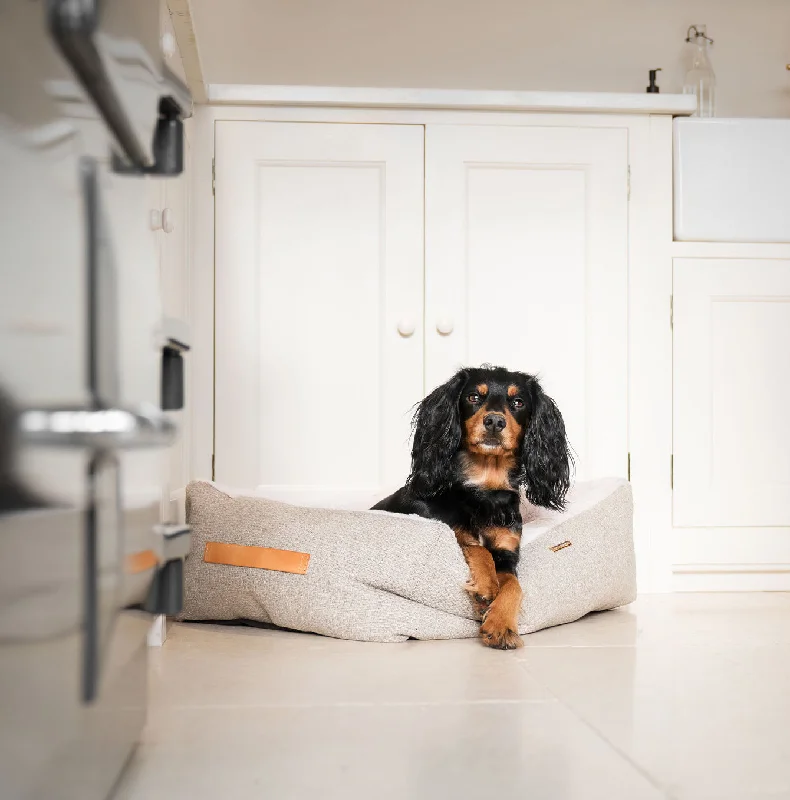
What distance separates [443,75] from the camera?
310 cm

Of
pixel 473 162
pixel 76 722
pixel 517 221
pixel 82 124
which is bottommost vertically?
pixel 76 722

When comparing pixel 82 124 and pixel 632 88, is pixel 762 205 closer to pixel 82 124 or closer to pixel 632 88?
pixel 632 88

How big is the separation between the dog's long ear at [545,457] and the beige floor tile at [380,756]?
857 mm

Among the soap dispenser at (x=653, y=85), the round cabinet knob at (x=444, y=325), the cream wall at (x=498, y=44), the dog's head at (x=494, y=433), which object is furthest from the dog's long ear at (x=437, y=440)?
the cream wall at (x=498, y=44)

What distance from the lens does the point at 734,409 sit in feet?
8.63

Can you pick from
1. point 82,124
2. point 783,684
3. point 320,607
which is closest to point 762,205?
point 783,684

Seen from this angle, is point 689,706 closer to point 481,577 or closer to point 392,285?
point 481,577

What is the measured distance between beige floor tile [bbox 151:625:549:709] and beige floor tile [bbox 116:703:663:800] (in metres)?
0.07

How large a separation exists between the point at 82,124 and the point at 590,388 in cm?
220

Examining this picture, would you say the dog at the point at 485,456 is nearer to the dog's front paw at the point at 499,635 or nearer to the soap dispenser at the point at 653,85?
the dog's front paw at the point at 499,635

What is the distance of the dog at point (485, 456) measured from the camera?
207 cm

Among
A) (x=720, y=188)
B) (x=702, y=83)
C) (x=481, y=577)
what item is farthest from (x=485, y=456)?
(x=702, y=83)

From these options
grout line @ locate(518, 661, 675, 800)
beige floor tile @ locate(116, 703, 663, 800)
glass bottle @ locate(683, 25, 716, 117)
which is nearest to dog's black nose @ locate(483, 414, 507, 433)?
grout line @ locate(518, 661, 675, 800)

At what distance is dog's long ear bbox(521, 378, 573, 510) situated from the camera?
2131mm
